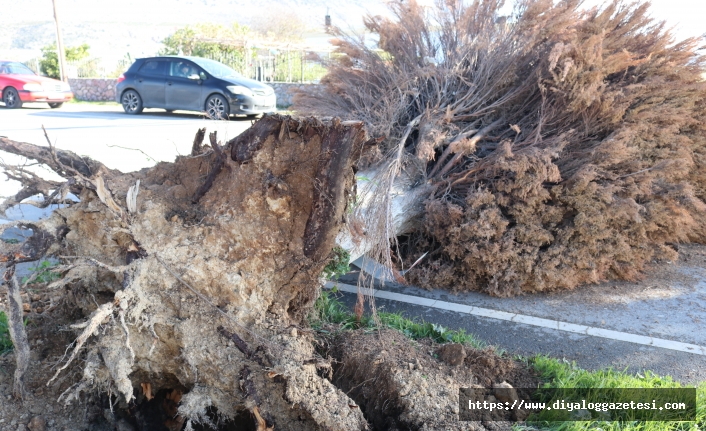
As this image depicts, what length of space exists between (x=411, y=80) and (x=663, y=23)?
2445mm

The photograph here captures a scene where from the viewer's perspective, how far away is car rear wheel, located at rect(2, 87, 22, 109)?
16.9m

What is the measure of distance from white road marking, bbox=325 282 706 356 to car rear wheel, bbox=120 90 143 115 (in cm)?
1317

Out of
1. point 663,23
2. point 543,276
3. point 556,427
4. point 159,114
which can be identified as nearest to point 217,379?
point 556,427

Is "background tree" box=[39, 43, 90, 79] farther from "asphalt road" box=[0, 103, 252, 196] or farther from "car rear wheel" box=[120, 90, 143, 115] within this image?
"car rear wheel" box=[120, 90, 143, 115]

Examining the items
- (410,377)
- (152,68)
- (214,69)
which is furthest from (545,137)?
(152,68)

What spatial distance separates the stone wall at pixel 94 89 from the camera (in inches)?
877

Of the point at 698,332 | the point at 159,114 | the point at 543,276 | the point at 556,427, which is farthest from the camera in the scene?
the point at 159,114

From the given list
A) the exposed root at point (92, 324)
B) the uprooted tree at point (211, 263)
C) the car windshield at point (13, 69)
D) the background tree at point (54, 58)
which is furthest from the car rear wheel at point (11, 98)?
the exposed root at point (92, 324)

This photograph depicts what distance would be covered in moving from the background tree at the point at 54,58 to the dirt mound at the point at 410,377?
89.9 feet

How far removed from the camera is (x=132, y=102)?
15.3 meters

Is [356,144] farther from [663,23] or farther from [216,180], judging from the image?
[663,23]

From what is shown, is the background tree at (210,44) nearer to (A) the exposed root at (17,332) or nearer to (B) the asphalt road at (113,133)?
(B) the asphalt road at (113,133)

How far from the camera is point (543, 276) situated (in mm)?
4102

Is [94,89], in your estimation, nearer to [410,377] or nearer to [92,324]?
[92,324]
